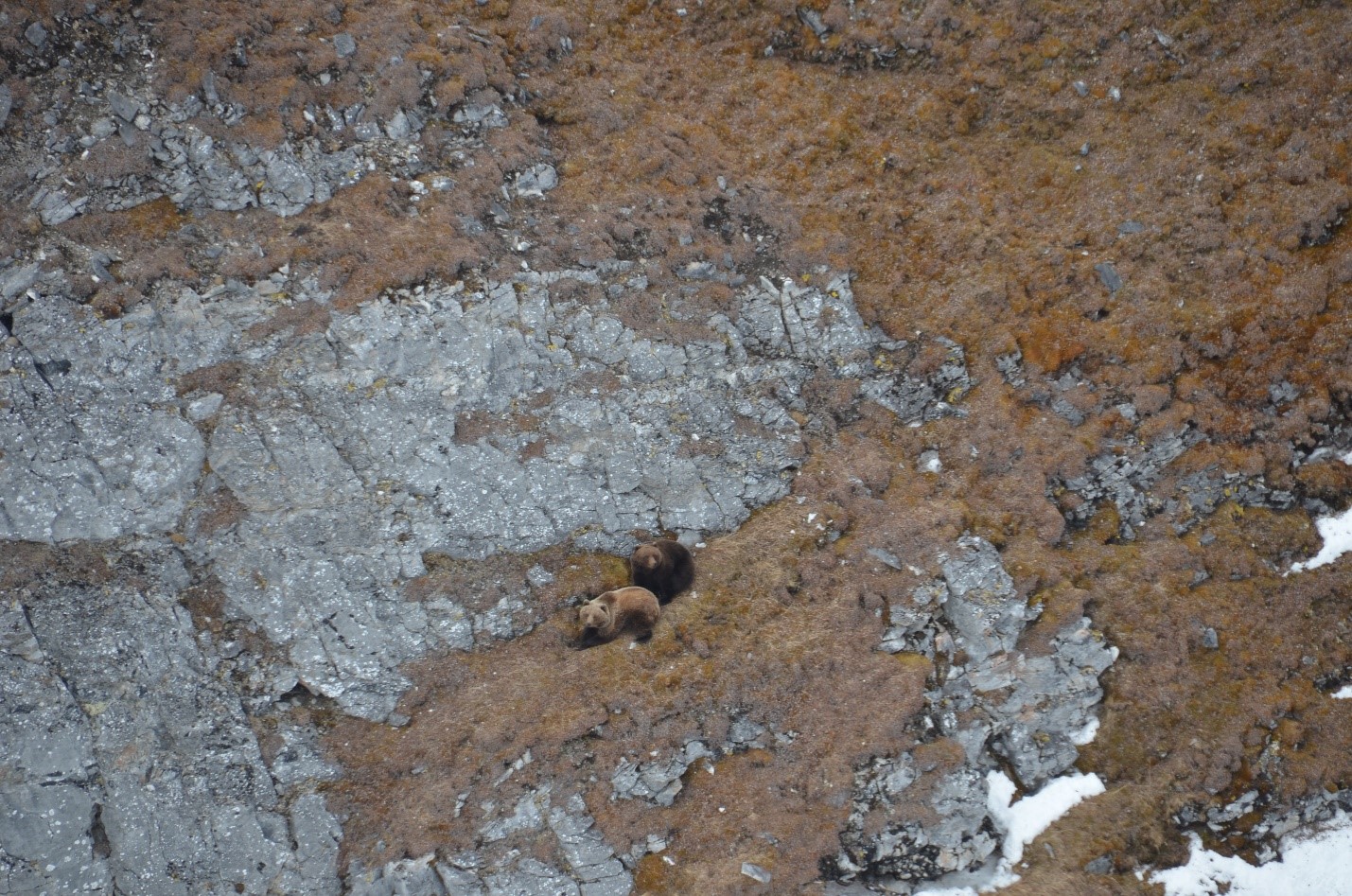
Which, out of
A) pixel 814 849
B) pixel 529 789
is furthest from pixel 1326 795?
pixel 529 789

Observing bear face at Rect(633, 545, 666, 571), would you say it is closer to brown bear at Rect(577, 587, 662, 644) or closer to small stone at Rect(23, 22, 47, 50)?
brown bear at Rect(577, 587, 662, 644)

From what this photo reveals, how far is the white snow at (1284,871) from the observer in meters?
13.6

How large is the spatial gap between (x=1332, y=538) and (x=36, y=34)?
28472mm

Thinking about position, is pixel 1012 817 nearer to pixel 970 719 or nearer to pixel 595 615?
pixel 970 719

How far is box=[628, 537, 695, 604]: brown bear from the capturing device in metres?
14.5

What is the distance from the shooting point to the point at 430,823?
13352mm

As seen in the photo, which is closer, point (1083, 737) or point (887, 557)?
point (1083, 737)

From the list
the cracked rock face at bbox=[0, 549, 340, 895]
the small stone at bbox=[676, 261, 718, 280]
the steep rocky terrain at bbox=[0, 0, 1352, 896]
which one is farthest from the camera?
the small stone at bbox=[676, 261, 718, 280]

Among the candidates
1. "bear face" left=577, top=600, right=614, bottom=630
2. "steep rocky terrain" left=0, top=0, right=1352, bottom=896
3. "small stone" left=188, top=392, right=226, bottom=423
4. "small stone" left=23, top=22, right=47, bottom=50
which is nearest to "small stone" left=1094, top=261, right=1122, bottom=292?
"steep rocky terrain" left=0, top=0, right=1352, bottom=896

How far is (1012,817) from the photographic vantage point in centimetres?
1394

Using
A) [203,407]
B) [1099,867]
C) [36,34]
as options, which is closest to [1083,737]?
[1099,867]

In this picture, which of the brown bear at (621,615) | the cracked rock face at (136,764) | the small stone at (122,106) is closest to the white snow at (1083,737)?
the brown bear at (621,615)

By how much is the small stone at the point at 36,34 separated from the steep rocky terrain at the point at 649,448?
0.11m

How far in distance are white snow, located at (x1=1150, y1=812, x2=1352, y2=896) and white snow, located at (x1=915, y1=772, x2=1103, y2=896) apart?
1.94m
